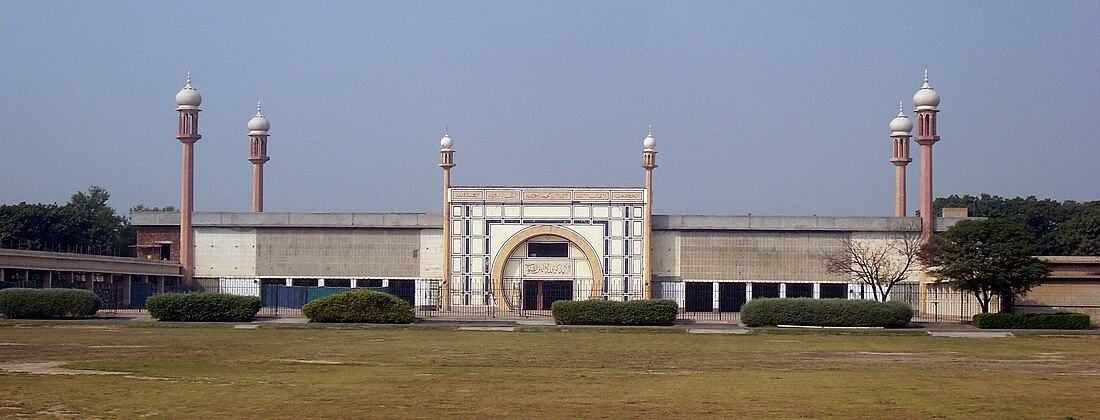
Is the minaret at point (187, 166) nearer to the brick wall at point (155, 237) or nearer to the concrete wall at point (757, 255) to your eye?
the brick wall at point (155, 237)

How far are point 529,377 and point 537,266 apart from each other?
164ft

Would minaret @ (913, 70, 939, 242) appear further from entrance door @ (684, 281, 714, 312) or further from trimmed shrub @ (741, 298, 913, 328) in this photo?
trimmed shrub @ (741, 298, 913, 328)

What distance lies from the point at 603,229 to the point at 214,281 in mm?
23931

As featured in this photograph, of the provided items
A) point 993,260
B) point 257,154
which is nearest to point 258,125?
point 257,154

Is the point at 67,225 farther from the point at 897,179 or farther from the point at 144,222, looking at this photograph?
the point at 897,179

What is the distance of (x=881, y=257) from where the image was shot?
2825 inches

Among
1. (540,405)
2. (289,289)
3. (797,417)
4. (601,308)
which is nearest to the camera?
(797,417)

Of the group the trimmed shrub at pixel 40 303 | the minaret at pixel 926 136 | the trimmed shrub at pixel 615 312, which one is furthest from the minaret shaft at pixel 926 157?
the trimmed shrub at pixel 40 303

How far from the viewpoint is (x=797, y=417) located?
18859mm

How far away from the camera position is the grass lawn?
64.2ft

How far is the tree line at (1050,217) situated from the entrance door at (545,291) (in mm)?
33876

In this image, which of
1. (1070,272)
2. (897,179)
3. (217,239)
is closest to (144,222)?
(217,239)

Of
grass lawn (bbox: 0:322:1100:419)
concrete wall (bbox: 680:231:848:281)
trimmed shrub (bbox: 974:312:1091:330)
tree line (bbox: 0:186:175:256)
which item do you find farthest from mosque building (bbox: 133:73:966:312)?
grass lawn (bbox: 0:322:1100:419)

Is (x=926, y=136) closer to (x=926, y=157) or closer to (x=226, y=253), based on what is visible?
(x=926, y=157)
